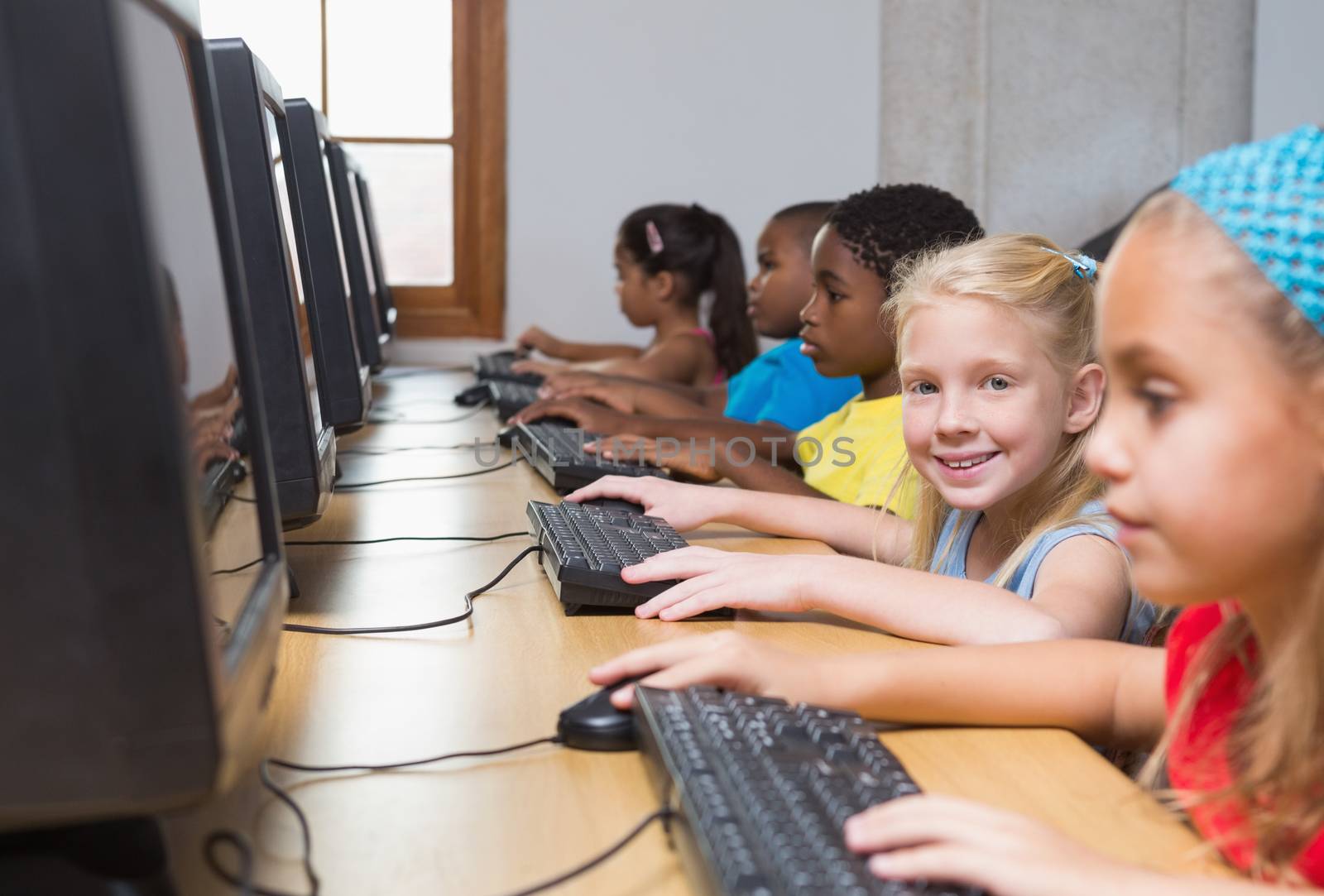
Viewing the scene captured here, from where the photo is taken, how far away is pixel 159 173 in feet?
1.71

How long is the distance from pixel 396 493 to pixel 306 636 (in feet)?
2.15

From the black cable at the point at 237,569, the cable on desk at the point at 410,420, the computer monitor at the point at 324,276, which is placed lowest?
the cable on desk at the point at 410,420

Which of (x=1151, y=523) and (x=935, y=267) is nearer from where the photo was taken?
(x=1151, y=523)

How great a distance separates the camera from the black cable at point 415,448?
194cm

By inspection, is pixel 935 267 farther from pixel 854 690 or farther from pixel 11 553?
pixel 11 553

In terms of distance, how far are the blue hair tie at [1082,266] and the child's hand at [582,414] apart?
868 mm

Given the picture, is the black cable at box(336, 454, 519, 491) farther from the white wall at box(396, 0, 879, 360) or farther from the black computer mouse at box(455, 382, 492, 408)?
the white wall at box(396, 0, 879, 360)

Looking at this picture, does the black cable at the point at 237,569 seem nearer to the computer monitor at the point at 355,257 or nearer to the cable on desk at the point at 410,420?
the computer monitor at the point at 355,257

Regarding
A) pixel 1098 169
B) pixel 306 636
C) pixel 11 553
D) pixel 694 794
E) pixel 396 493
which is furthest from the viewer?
pixel 1098 169

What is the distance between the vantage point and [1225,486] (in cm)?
53

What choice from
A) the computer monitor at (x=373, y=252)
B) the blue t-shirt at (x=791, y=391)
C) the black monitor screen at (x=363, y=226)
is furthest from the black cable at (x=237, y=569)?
the computer monitor at (x=373, y=252)

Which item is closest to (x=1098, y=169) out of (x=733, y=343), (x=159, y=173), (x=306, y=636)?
(x=733, y=343)

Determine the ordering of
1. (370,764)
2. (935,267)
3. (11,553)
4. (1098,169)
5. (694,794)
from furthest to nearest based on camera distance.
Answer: (1098,169) < (935,267) < (370,764) < (694,794) < (11,553)

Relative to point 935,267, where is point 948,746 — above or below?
below
